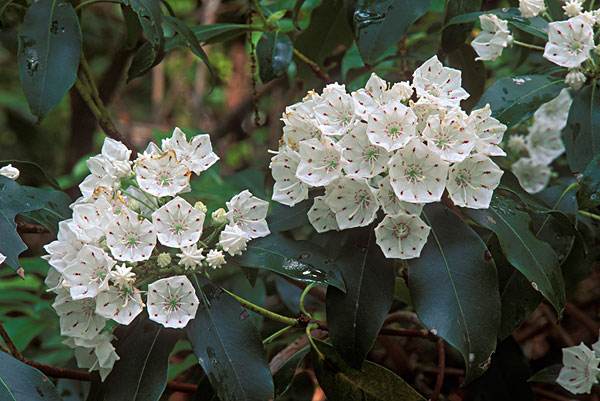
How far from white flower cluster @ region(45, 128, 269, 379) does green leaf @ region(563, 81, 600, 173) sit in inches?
23.6

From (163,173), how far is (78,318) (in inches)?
11.3

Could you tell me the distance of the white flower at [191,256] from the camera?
4.19ft

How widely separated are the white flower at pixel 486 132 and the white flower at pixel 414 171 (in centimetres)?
9

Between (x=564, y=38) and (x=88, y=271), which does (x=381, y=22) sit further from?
(x=88, y=271)

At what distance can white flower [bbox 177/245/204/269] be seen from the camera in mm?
1276

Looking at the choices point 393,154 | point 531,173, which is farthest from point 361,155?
point 531,173

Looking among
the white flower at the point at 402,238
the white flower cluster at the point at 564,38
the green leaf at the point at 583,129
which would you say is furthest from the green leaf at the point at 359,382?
the white flower cluster at the point at 564,38

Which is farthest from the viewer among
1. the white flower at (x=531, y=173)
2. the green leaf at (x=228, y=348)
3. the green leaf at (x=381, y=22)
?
the white flower at (x=531, y=173)

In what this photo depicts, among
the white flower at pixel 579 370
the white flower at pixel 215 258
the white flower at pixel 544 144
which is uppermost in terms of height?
the white flower at pixel 215 258

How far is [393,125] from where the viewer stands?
49.1 inches

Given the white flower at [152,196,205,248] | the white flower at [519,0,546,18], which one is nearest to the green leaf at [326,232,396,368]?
the white flower at [152,196,205,248]

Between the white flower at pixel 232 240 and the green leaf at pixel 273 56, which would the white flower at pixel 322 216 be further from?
the green leaf at pixel 273 56

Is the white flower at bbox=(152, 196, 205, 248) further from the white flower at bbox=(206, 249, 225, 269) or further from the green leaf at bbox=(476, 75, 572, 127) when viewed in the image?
the green leaf at bbox=(476, 75, 572, 127)

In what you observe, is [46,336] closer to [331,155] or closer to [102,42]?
[331,155]
